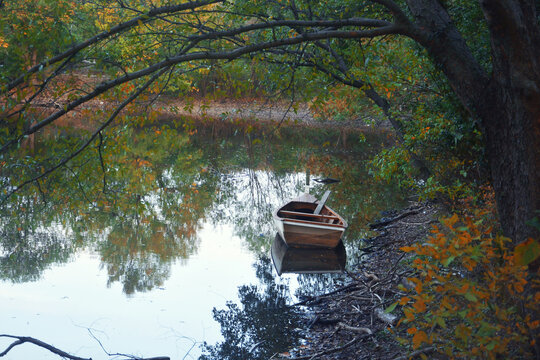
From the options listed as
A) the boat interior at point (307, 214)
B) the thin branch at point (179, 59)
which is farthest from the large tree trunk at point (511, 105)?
the boat interior at point (307, 214)

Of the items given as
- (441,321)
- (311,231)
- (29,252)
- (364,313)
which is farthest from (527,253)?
(29,252)

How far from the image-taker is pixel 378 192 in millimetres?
15586

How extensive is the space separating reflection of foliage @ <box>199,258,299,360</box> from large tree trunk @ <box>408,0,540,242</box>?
341cm

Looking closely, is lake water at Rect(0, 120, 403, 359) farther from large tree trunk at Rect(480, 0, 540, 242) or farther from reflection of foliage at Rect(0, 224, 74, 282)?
large tree trunk at Rect(480, 0, 540, 242)

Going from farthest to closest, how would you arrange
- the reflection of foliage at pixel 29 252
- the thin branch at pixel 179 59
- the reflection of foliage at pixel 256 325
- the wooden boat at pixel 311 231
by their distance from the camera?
1. the wooden boat at pixel 311 231
2. the reflection of foliage at pixel 29 252
3. the reflection of foliage at pixel 256 325
4. the thin branch at pixel 179 59

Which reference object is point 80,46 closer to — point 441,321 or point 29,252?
point 441,321

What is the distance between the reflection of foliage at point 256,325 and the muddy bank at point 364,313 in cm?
25

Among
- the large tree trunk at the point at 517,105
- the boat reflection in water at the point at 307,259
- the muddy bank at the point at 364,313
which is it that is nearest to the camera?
the large tree trunk at the point at 517,105

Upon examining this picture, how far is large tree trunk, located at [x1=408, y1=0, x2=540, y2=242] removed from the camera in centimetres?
388

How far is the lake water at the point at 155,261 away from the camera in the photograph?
21.6ft

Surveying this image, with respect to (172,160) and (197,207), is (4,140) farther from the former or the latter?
(172,160)

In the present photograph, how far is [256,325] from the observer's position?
7.07 metres

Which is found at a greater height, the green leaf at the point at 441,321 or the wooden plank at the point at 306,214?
the green leaf at the point at 441,321

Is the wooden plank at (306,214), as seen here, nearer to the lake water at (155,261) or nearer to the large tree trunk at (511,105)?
the lake water at (155,261)
